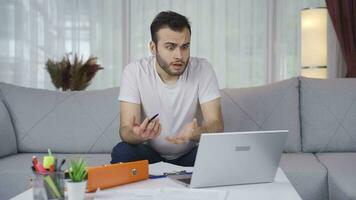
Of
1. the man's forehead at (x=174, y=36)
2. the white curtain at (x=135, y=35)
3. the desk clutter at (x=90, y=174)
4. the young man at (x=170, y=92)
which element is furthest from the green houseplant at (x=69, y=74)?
the desk clutter at (x=90, y=174)

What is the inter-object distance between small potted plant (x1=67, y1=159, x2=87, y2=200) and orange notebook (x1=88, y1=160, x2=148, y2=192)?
0.37 feet

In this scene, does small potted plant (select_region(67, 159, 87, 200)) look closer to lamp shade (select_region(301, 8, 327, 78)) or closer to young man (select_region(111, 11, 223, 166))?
young man (select_region(111, 11, 223, 166))

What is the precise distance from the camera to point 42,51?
4.43 metres

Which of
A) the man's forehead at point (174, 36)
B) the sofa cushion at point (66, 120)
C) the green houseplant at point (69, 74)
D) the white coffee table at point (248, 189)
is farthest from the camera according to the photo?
the green houseplant at point (69, 74)

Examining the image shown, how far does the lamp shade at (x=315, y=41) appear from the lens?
12.3ft

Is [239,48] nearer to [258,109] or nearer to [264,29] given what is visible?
[264,29]

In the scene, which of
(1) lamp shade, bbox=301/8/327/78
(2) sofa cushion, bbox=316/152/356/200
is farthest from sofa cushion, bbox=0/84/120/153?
(1) lamp shade, bbox=301/8/327/78

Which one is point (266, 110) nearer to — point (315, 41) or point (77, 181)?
point (315, 41)

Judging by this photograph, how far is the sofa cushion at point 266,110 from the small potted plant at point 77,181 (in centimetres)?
156

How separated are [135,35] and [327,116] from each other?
7.87 feet

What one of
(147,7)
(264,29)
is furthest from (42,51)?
(264,29)

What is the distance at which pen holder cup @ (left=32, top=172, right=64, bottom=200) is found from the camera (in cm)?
106

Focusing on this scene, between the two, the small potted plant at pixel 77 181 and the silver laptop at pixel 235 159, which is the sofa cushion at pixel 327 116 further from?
the small potted plant at pixel 77 181

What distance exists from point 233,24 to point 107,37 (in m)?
1.25
